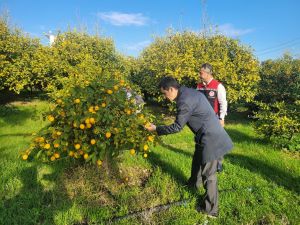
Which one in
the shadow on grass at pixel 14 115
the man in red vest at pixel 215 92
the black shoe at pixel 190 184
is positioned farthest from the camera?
the shadow on grass at pixel 14 115

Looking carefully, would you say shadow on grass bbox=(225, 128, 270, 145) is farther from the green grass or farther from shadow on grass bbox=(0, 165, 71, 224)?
Answer: shadow on grass bbox=(0, 165, 71, 224)

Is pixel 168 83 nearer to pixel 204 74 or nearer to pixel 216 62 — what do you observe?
pixel 204 74

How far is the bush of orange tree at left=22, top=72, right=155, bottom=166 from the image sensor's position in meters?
3.76

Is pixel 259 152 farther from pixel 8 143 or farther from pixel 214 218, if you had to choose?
pixel 8 143

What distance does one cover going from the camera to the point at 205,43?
11719 mm

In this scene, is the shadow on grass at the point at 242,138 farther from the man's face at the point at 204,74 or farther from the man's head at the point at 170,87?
the man's head at the point at 170,87

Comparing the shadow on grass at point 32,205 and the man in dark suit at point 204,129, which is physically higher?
the man in dark suit at point 204,129

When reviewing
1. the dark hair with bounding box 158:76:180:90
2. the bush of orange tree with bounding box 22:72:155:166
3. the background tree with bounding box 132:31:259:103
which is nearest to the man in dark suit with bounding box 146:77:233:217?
the dark hair with bounding box 158:76:180:90

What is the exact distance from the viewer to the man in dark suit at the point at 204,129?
390 centimetres

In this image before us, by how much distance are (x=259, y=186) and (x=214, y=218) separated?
1.40 metres

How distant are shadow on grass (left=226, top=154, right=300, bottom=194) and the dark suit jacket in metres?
1.79

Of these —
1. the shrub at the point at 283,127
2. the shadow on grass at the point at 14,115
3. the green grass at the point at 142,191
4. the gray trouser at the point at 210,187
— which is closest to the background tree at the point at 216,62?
the shrub at the point at 283,127

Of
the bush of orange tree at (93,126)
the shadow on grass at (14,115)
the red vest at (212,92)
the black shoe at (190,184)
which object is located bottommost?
the black shoe at (190,184)

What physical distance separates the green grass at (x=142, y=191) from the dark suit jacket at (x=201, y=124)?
35.0 inches
